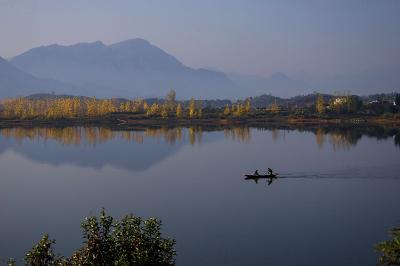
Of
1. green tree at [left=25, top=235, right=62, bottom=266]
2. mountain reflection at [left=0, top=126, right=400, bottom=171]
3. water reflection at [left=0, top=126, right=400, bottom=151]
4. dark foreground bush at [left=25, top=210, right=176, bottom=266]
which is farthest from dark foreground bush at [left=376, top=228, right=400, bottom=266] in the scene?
water reflection at [left=0, top=126, right=400, bottom=151]

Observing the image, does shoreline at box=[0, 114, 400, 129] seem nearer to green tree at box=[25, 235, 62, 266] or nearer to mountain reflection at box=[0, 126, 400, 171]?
mountain reflection at box=[0, 126, 400, 171]

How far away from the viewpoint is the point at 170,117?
5418 inches

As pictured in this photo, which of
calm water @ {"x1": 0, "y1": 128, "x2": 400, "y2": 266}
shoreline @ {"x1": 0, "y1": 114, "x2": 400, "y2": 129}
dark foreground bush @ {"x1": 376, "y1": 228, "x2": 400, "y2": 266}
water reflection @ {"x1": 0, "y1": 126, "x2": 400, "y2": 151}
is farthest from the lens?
shoreline @ {"x1": 0, "y1": 114, "x2": 400, "y2": 129}

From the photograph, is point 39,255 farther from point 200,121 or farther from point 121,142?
point 200,121

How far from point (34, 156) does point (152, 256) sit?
2360 inches

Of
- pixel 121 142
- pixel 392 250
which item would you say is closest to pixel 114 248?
pixel 392 250

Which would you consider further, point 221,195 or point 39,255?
point 221,195

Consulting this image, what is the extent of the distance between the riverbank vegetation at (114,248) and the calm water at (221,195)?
11265 mm

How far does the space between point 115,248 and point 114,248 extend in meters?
0.03

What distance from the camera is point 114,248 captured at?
13.6 metres

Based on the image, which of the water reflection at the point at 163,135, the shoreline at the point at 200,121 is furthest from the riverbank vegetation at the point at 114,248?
the shoreline at the point at 200,121

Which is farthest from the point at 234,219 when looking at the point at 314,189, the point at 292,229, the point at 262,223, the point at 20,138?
the point at 20,138

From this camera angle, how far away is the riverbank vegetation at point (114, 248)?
13.3 metres

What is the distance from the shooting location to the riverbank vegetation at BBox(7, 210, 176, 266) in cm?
1332
